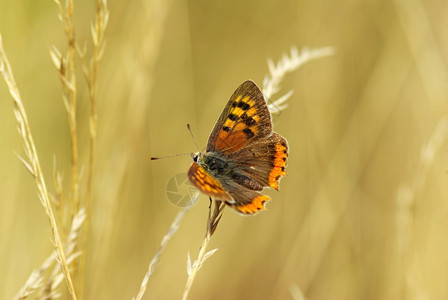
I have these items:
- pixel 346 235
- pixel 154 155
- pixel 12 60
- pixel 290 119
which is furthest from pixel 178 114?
pixel 346 235

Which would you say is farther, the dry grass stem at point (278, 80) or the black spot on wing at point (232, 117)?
the black spot on wing at point (232, 117)

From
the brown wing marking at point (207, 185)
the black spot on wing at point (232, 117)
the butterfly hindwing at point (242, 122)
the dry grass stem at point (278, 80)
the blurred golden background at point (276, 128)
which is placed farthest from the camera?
the blurred golden background at point (276, 128)

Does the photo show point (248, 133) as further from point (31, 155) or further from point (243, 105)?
point (31, 155)

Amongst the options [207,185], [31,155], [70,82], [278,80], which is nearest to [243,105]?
[278,80]

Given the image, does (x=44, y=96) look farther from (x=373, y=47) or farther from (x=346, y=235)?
(x=373, y=47)

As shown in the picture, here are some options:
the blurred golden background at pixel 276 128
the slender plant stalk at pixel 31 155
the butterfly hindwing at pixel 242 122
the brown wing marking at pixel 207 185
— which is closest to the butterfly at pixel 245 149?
the butterfly hindwing at pixel 242 122

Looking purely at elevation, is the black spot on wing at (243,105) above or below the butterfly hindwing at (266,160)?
above

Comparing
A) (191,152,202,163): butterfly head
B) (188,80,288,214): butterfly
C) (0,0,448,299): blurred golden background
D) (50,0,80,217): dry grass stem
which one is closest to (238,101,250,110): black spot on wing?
(188,80,288,214): butterfly

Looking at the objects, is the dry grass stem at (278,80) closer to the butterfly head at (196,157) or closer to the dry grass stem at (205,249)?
the butterfly head at (196,157)
